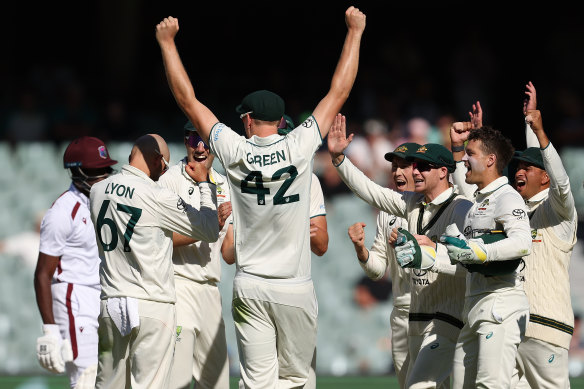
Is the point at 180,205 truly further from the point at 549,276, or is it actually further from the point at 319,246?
the point at 549,276

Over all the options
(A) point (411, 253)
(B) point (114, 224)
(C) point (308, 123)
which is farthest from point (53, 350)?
(A) point (411, 253)

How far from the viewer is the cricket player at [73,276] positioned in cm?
731

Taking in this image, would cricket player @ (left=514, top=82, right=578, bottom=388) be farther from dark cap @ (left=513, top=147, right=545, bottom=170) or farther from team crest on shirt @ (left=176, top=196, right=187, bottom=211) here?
team crest on shirt @ (left=176, top=196, right=187, bottom=211)

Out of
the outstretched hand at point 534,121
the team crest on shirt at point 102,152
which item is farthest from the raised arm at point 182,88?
the outstretched hand at point 534,121

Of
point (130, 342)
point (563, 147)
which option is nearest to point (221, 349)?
point (130, 342)

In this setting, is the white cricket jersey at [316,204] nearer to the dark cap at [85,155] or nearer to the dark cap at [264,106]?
the dark cap at [264,106]

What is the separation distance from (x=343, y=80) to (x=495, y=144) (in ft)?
3.78

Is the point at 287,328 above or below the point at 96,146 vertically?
below

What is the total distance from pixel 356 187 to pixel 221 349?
1.57m

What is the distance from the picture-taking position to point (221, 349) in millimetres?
7191

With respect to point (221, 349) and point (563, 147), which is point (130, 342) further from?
point (563, 147)

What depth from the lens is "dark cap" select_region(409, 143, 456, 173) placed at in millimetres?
6699

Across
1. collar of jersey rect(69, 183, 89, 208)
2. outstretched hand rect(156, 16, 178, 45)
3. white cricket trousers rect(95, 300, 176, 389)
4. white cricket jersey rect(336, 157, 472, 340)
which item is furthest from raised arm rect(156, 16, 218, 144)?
collar of jersey rect(69, 183, 89, 208)

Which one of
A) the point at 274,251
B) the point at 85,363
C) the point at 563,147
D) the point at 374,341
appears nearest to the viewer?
the point at 274,251
